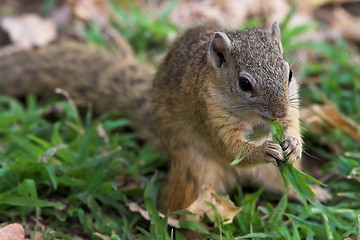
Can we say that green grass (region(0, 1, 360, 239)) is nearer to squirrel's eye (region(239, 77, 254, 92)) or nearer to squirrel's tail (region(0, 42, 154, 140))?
squirrel's tail (region(0, 42, 154, 140))

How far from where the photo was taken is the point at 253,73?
4.04 m

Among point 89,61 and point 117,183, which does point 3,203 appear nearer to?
point 117,183

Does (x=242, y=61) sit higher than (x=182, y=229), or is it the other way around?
(x=242, y=61)

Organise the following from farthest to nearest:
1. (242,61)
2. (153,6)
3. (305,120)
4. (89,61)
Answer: (153,6) → (89,61) → (305,120) → (242,61)

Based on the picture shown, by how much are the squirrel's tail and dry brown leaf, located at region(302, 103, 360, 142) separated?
1.36m

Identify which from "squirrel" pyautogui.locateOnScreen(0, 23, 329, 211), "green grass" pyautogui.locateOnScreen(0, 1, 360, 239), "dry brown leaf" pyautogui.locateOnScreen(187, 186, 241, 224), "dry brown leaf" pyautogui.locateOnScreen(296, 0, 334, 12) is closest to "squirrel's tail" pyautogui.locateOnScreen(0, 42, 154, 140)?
"squirrel" pyautogui.locateOnScreen(0, 23, 329, 211)

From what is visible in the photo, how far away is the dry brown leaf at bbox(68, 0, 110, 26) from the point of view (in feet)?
23.3

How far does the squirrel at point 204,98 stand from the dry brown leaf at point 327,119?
2.24 feet

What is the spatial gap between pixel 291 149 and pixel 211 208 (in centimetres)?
77

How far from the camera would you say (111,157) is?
499 cm

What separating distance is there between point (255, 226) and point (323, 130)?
1.42 m

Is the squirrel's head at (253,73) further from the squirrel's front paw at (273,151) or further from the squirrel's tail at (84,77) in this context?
the squirrel's tail at (84,77)

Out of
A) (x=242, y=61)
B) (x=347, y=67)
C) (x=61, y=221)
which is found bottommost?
(x=61, y=221)

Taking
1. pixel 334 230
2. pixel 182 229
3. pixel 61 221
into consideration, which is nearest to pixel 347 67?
pixel 334 230
